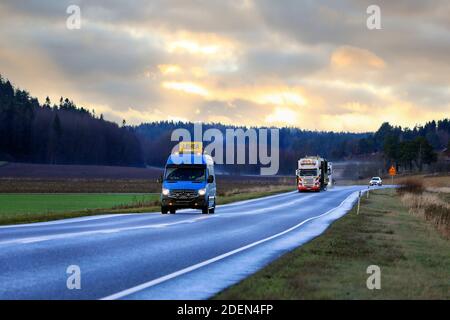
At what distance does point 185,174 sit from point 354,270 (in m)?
19.7

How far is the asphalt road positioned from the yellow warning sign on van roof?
8.14m

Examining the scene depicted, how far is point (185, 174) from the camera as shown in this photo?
104ft

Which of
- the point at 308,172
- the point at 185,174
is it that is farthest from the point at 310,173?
the point at 185,174

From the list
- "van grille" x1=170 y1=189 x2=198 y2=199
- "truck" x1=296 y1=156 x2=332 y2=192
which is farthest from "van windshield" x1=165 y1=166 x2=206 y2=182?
"truck" x1=296 y1=156 x2=332 y2=192

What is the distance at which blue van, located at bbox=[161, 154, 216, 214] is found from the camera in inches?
1219

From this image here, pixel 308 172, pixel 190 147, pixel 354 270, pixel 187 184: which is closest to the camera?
pixel 354 270

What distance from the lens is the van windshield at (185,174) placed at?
103ft

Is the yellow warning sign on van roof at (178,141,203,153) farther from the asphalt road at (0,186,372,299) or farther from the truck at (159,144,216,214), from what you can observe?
the asphalt road at (0,186,372,299)

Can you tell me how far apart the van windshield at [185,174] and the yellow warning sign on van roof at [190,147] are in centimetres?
120

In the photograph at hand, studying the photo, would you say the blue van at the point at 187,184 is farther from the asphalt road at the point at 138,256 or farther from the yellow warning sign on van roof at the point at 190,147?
the asphalt road at the point at 138,256

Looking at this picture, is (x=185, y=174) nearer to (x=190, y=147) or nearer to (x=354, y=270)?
(x=190, y=147)
